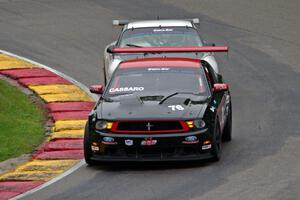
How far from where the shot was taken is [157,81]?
16578 millimetres

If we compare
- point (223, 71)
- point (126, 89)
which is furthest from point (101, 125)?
point (223, 71)

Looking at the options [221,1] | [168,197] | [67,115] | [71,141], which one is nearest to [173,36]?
[67,115]

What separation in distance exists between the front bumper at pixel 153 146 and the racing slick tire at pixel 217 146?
0.09m

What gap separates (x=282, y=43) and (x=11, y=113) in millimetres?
8896

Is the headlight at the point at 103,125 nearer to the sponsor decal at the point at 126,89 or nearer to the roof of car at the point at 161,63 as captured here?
the sponsor decal at the point at 126,89

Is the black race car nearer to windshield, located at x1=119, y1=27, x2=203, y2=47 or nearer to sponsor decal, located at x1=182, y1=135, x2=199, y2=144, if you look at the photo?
sponsor decal, located at x1=182, y1=135, x2=199, y2=144

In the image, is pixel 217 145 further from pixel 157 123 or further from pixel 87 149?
pixel 87 149

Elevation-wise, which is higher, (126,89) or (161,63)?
(161,63)

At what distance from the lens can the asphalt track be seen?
46.3 ft

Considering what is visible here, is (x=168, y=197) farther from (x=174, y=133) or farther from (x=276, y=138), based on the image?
(x=276, y=138)

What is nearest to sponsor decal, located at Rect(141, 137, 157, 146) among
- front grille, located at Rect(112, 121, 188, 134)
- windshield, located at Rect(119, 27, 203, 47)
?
front grille, located at Rect(112, 121, 188, 134)

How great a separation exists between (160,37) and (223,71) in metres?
2.83

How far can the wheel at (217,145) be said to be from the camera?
50.1 feet

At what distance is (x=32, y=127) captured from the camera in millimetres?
18422
